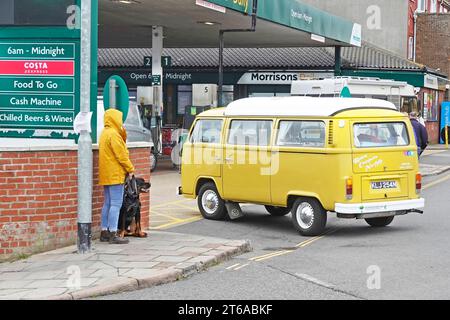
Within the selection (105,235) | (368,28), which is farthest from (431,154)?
(105,235)

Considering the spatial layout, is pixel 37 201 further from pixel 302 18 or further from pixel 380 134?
pixel 302 18

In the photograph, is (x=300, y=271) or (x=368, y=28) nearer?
(x=300, y=271)

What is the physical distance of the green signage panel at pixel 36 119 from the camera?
1080cm

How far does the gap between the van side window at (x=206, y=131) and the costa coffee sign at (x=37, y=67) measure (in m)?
3.72

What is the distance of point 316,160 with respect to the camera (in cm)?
1190

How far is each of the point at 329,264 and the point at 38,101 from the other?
4481 millimetres

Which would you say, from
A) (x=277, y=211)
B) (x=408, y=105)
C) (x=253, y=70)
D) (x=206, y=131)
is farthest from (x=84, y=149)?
(x=253, y=70)

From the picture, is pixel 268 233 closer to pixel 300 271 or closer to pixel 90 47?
pixel 300 271

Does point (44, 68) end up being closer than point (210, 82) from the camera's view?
Yes

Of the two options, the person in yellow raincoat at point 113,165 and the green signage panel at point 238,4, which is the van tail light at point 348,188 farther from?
the green signage panel at point 238,4

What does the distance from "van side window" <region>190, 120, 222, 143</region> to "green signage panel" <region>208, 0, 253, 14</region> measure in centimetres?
616

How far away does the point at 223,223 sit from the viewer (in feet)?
44.5

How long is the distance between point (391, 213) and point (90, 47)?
517 centimetres

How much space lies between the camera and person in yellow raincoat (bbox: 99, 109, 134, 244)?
10227 millimetres
